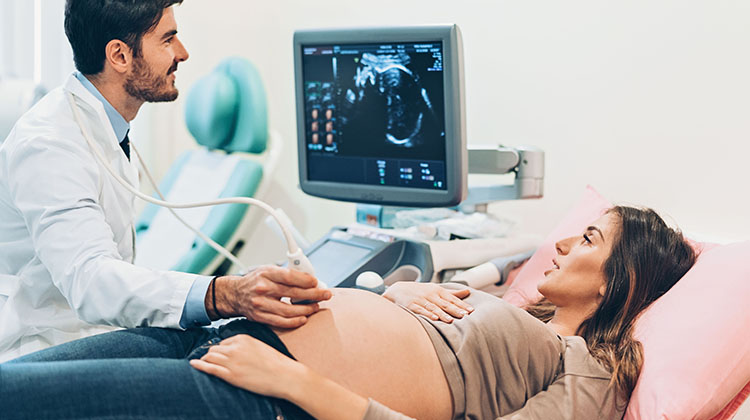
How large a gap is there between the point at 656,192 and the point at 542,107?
0.41 metres

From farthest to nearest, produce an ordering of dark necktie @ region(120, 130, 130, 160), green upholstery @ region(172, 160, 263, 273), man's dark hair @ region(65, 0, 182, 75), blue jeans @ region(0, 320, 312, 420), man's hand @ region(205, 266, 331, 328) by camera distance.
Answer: green upholstery @ region(172, 160, 263, 273), dark necktie @ region(120, 130, 130, 160), man's dark hair @ region(65, 0, 182, 75), man's hand @ region(205, 266, 331, 328), blue jeans @ region(0, 320, 312, 420)

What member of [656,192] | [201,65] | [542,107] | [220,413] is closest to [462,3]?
[542,107]

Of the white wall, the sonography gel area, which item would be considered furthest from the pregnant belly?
the white wall

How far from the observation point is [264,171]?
9.23ft

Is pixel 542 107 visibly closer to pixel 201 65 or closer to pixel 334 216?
pixel 334 216

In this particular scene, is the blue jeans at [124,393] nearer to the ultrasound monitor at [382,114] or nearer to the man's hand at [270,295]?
the man's hand at [270,295]

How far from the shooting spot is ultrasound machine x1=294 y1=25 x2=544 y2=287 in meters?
1.79

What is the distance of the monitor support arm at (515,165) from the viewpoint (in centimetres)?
191

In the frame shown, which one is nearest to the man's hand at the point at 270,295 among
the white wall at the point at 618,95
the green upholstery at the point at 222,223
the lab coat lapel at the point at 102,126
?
the lab coat lapel at the point at 102,126

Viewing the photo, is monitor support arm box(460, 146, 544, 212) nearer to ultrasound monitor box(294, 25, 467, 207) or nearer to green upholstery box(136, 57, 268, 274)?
ultrasound monitor box(294, 25, 467, 207)

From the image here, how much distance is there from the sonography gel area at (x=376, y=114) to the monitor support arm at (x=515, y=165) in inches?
6.0

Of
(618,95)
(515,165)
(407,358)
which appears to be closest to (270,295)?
(407,358)

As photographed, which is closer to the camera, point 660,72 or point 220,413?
point 220,413

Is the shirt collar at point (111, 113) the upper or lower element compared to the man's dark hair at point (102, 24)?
lower
